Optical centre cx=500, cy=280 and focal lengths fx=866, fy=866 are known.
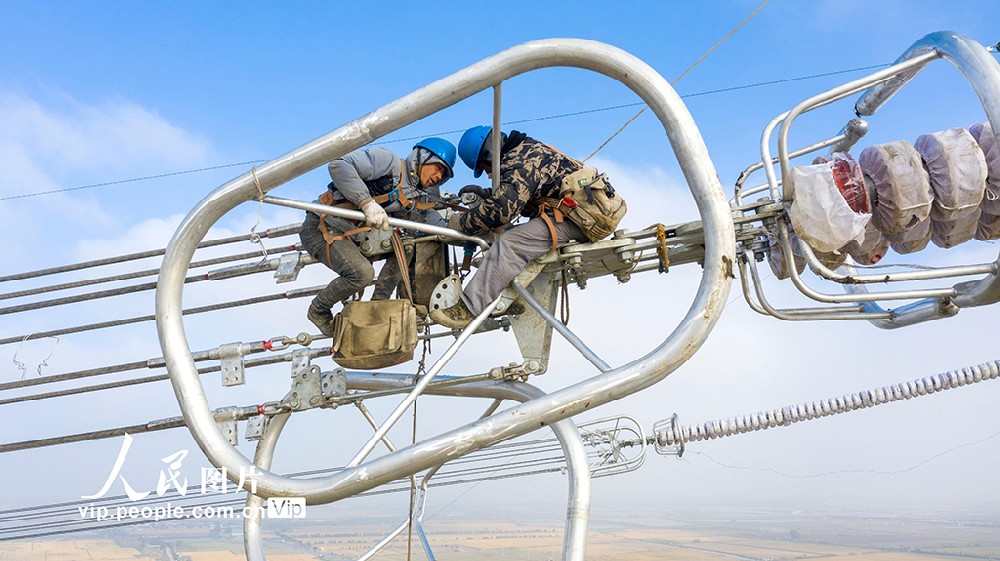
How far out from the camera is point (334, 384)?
795cm

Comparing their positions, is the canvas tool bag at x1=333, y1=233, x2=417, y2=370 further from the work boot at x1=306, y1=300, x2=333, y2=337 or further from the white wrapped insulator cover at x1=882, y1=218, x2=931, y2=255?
the white wrapped insulator cover at x1=882, y1=218, x2=931, y2=255

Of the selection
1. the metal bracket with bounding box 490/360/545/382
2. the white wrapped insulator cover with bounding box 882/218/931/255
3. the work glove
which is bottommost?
the metal bracket with bounding box 490/360/545/382

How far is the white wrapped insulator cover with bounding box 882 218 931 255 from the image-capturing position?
6.67 meters

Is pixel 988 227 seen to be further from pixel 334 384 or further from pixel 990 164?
pixel 334 384

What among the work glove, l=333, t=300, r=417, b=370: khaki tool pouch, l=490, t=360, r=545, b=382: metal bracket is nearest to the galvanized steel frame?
l=333, t=300, r=417, b=370: khaki tool pouch

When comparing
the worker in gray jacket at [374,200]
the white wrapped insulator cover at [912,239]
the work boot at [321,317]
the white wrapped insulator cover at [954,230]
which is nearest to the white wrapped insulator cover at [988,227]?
the white wrapped insulator cover at [954,230]

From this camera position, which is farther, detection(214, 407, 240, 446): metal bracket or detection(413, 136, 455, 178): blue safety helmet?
detection(214, 407, 240, 446): metal bracket

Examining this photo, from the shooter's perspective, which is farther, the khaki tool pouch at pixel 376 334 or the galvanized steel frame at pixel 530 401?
the khaki tool pouch at pixel 376 334

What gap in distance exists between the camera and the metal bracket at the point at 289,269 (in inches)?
317

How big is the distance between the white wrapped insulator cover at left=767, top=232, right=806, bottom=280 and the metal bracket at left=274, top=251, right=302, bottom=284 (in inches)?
166

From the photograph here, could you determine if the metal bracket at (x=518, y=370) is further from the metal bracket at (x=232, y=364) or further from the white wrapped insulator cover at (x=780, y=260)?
the metal bracket at (x=232, y=364)

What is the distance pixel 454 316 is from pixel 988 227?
4218 mm

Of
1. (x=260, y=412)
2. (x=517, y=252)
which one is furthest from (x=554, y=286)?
(x=260, y=412)

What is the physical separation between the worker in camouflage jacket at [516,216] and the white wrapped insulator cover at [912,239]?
2466mm
